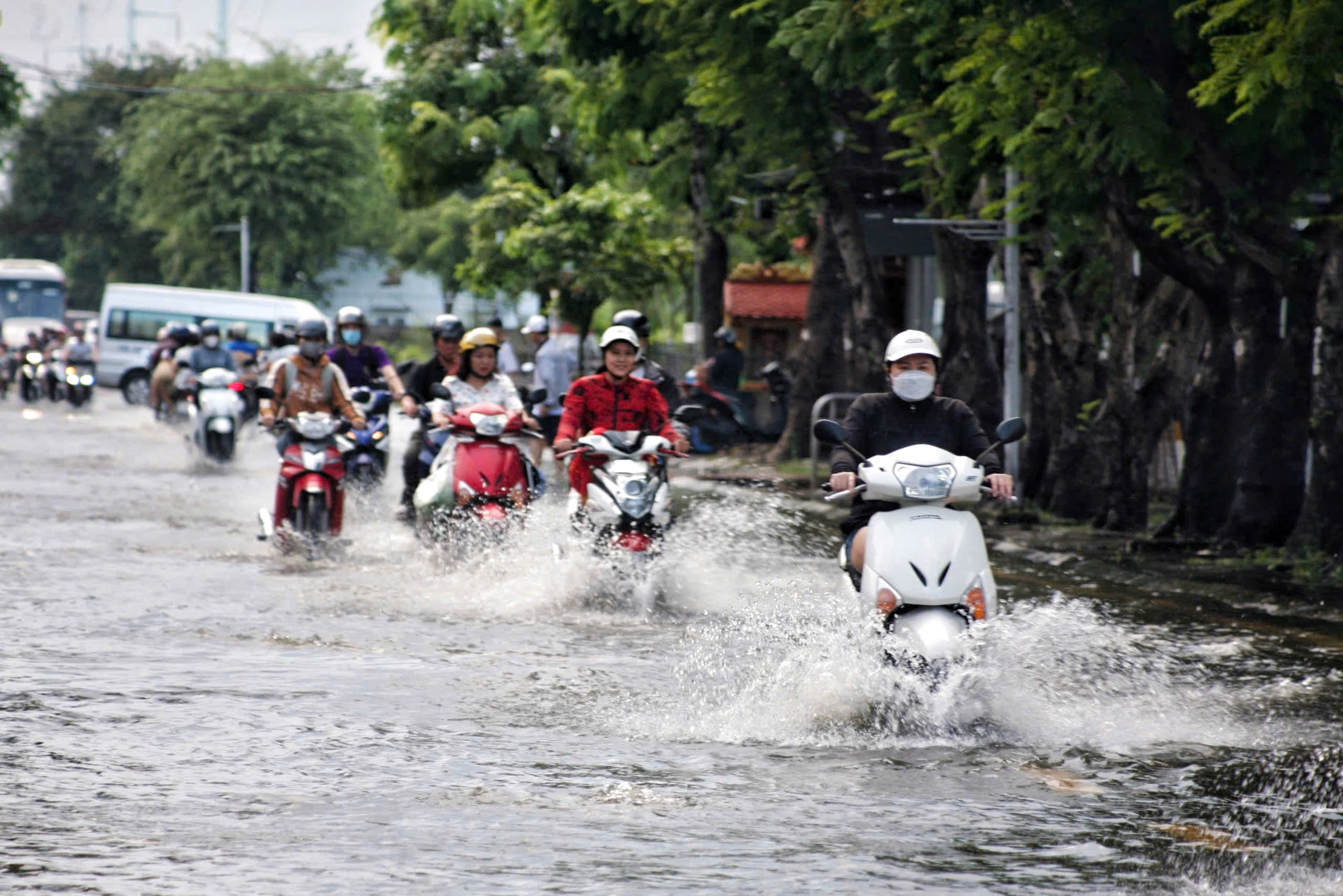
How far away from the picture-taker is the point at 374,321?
11675 centimetres

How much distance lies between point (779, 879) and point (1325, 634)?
20.2 feet

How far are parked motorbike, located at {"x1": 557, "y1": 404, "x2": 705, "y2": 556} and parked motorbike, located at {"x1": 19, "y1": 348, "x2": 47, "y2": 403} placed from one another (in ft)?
115

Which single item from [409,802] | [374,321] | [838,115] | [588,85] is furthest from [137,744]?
[374,321]

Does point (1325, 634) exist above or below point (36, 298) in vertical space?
below

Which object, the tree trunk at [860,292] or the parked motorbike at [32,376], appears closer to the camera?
the tree trunk at [860,292]

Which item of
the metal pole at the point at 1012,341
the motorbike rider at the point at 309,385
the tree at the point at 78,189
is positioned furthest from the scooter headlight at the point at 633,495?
the tree at the point at 78,189

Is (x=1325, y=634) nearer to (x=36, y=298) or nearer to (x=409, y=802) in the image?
(x=409, y=802)

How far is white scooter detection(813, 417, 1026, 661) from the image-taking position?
25.6 ft

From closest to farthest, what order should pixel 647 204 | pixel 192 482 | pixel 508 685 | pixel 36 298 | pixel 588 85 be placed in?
pixel 508 685 < pixel 192 482 < pixel 588 85 < pixel 647 204 < pixel 36 298

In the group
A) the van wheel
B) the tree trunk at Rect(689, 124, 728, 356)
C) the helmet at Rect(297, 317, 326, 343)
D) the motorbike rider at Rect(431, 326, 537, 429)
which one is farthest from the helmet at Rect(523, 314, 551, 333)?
the van wheel

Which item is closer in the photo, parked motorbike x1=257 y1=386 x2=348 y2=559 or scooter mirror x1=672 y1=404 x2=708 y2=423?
scooter mirror x1=672 y1=404 x2=708 y2=423

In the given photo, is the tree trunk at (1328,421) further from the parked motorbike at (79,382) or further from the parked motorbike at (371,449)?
the parked motorbike at (79,382)

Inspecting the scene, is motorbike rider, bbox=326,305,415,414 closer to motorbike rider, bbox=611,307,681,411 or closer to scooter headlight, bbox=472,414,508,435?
motorbike rider, bbox=611,307,681,411

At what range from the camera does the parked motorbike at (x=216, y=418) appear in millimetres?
23859
